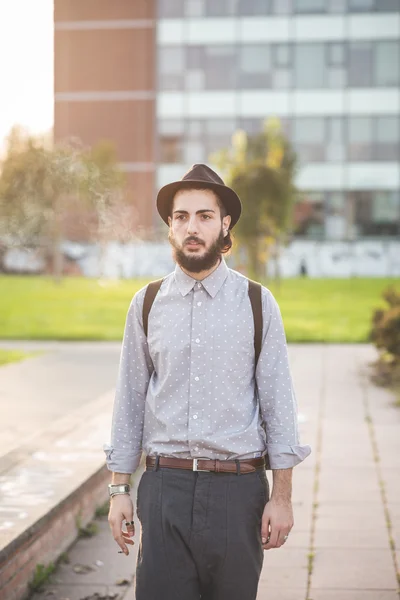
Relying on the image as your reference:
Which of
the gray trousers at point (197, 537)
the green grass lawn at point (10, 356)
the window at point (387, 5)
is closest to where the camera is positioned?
the gray trousers at point (197, 537)

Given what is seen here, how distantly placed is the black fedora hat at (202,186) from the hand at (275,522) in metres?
0.97

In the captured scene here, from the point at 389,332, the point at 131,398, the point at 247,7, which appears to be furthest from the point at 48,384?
the point at 247,7

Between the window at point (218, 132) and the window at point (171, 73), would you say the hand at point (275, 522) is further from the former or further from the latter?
the window at point (171, 73)

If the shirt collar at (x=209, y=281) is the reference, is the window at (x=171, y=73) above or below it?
above

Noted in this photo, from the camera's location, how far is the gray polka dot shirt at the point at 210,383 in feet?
11.3

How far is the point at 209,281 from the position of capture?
3.52 metres

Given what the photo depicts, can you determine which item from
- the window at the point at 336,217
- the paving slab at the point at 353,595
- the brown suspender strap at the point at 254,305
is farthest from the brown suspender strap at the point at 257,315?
the window at the point at 336,217

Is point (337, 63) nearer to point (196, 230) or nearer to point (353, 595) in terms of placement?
point (353, 595)

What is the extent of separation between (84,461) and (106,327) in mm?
16995

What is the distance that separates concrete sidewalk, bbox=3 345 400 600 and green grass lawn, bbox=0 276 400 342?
846cm

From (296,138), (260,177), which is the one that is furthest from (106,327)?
(296,138)

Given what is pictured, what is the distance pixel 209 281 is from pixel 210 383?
0.34m

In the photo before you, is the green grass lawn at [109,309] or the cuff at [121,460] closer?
the cuff at [121,460]

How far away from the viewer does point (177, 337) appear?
11.5 feet
